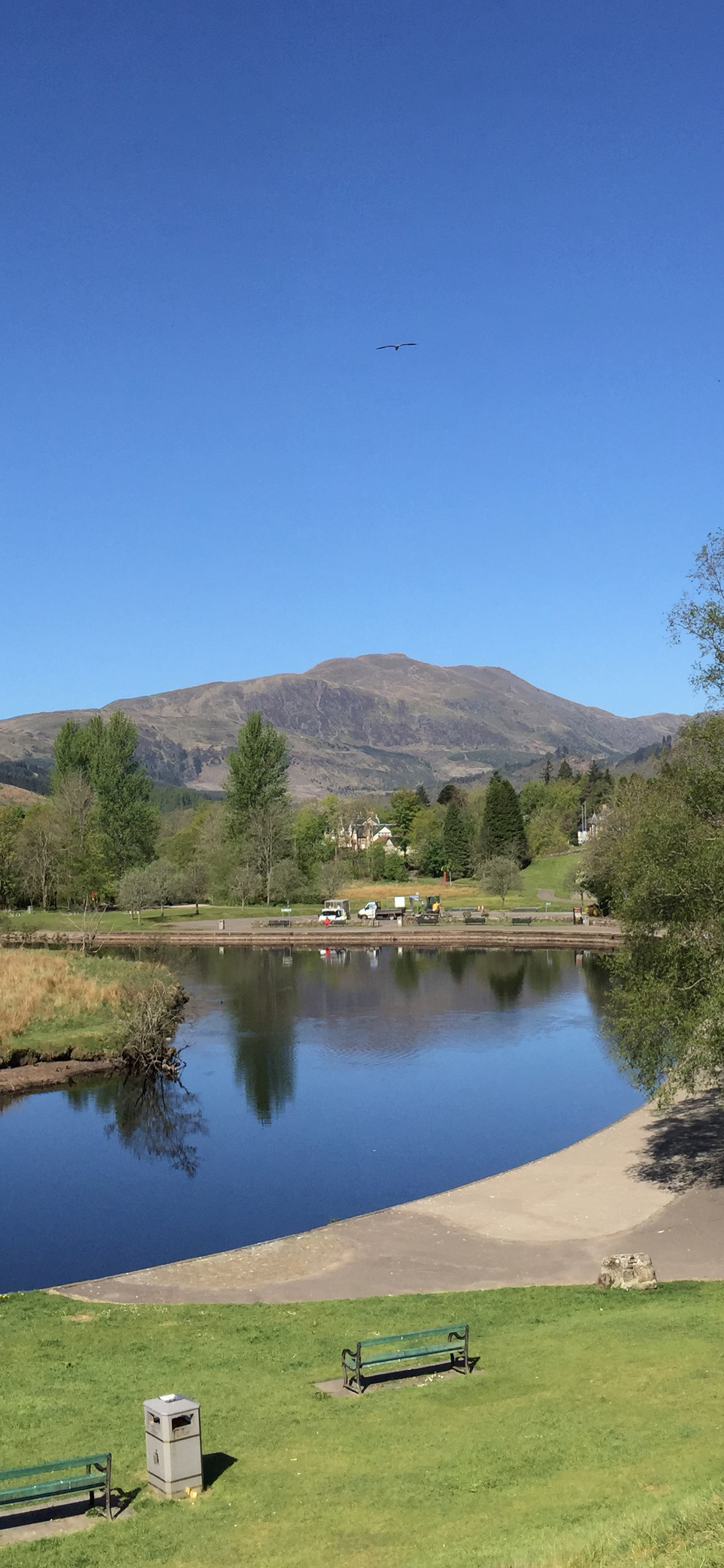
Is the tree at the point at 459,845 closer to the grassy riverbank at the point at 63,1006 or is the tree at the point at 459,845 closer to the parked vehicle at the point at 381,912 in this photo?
the parked vehicle at the point at 381,912

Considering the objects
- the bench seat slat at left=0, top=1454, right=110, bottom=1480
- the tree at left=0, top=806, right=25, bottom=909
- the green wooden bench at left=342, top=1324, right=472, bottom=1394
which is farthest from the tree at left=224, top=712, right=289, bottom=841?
the bench seat slat at left=0, top=1454, right=110, bottom=1480

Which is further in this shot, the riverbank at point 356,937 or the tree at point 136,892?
the tree at point 136,892

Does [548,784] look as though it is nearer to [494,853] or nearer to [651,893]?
[494,853]

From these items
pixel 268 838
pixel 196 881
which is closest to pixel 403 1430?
pixel 268 838

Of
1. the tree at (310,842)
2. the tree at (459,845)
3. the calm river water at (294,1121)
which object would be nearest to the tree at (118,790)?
the tree at (310,842)

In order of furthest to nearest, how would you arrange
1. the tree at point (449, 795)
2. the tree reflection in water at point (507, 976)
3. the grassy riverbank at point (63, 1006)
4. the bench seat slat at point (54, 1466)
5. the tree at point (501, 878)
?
the tree at point (449, 795) < the tree at point (501, 878) < the tree reflection in water at point (507, 976) < the grassy riverbank at point (63, 1006) < the bench seat slat at point (54, 1466)

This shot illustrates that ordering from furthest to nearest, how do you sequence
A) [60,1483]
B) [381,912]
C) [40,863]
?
[381,912] → [40,863] → [60,1483]

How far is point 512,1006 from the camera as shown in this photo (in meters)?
60.6

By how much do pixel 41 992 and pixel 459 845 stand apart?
84.4 meters

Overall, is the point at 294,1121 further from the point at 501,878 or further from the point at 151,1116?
the point at 501,878

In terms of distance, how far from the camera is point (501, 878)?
359ft

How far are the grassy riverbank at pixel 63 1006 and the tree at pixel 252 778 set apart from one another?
50.5m

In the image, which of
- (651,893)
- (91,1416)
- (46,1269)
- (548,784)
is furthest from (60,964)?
(548,784)

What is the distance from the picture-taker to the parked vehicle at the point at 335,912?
9831cm
